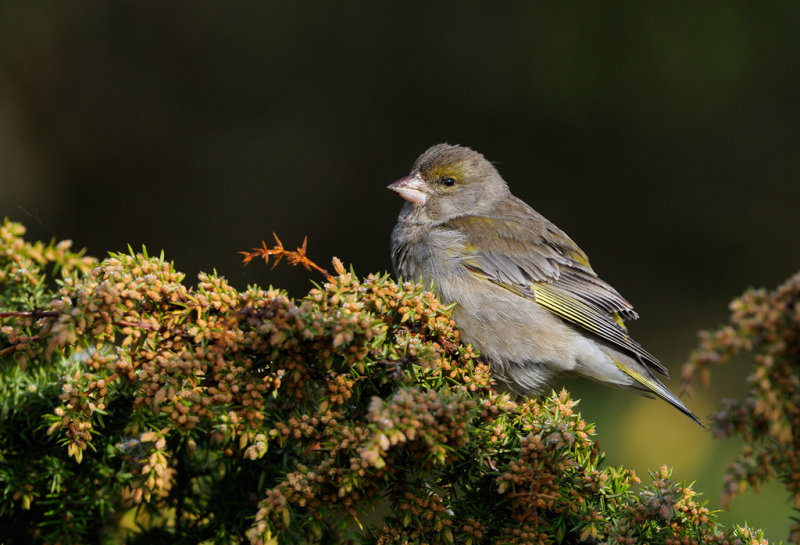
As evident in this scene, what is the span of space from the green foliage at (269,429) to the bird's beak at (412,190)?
1833 mm

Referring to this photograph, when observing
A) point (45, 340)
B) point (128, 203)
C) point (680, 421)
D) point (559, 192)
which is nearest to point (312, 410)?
point (45, 340)

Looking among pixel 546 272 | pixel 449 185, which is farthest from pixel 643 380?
pixel 449 185

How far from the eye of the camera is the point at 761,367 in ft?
3.78

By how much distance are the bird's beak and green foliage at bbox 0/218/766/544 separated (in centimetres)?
183

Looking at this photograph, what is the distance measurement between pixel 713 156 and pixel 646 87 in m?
0.88

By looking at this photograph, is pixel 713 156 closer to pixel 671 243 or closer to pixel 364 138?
pixel 671 243

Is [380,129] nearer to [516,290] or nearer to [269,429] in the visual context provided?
[516,290]

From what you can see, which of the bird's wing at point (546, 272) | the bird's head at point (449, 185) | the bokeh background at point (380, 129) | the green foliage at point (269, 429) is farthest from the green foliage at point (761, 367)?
the bokeh background at point (380, 129)

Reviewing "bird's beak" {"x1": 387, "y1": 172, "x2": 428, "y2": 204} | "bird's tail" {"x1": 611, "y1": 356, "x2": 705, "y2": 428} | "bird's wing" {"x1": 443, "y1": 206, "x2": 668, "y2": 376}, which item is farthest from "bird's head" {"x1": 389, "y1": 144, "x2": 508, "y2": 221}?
"bird's tail" {"x1": 611, "y1": 356, "x2": 705, "y2": 428}

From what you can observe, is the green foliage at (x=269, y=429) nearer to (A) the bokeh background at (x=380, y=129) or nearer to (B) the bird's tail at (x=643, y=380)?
(B) the bird's tail at (x=643, y=380)

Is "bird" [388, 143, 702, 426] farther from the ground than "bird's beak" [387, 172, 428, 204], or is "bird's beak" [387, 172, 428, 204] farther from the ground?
"bird's beak" [387, 172, 428, 204]

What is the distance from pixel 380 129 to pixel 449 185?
2.27m

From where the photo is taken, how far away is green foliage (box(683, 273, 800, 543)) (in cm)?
115

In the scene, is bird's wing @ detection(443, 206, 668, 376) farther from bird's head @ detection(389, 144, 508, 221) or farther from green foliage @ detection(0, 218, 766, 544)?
green foliage @ detection(0, 218, 766, 544)
